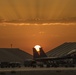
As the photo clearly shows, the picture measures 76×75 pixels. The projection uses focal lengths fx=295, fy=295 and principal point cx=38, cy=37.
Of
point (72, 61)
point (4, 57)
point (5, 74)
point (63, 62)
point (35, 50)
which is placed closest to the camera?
point (5, 74)

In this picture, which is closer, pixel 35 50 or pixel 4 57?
pixel 35 50

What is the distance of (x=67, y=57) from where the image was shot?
3506 inches

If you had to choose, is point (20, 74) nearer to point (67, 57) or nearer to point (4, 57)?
point (67, 57)

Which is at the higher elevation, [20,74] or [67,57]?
[67,57]

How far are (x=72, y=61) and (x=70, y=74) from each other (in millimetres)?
48093

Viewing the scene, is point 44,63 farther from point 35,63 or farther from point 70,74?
point 70,74

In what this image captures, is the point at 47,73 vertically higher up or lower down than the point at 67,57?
lower down

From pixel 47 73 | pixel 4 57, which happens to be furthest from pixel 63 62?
pixel 4 57

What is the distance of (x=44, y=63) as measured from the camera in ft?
308

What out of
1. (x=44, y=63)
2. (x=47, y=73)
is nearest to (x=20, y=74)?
(x=47, y=73)

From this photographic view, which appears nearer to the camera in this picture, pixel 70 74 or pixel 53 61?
pixel 70 74

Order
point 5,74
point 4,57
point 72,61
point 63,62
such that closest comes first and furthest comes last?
point 5,74 → point 72,61 → point 63,62 → point 4,57

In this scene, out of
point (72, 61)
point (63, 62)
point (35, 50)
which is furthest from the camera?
point (35, 50)

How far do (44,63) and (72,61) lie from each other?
1139 cm
